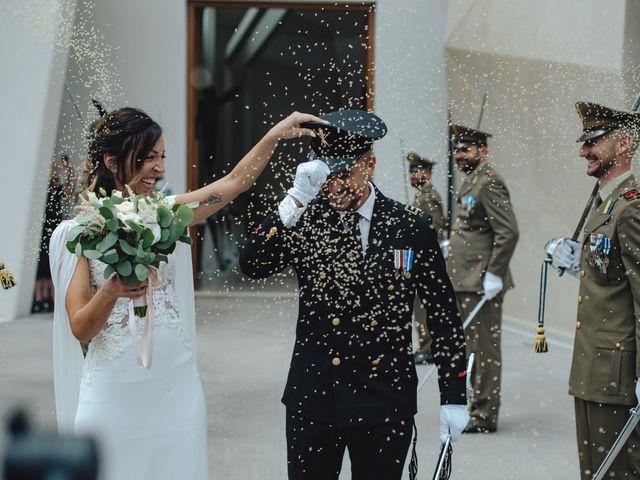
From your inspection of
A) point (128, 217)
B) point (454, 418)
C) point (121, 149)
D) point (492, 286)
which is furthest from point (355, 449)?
point (492, 286)

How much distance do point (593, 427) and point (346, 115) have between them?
1677 mm

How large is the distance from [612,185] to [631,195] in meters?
Result: 0.15

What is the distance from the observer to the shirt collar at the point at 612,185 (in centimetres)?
350

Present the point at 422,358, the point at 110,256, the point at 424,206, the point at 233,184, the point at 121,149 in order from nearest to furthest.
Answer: the point at 110,256 < the point at 121,149 < the point at 233,184 < the point at 422,358 < the point at 424,206

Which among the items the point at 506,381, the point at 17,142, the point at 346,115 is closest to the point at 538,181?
the point at 506,381

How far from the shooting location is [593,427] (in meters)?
3.48

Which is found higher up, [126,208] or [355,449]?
[126,208]

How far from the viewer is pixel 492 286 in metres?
5.75

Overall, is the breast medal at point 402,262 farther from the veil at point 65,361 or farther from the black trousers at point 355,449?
the veil at point 65,361

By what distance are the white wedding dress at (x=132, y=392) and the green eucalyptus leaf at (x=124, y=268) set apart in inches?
10.5

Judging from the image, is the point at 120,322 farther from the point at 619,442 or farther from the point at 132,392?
the point at 619,442

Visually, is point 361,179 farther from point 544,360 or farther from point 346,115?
point 544,360

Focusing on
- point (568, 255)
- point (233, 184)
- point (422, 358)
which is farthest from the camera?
point (422, 358)

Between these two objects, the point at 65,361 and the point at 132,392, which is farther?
the point at 65,361
